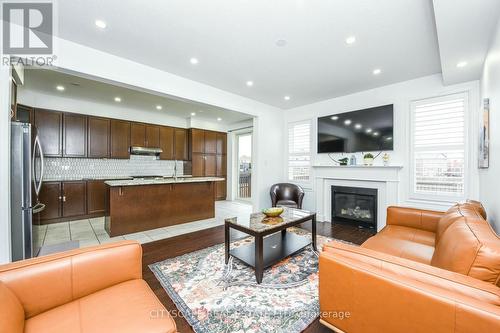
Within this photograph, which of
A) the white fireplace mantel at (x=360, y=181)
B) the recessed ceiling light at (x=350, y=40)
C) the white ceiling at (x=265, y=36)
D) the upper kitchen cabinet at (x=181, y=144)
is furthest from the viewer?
the upper kitchen cabinet at (x=181, y=144)

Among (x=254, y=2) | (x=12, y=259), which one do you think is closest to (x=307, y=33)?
(x=254, y=2)

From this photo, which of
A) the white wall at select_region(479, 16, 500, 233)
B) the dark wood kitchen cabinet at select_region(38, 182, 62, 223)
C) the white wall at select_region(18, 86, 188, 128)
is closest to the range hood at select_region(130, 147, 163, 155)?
the white wall at select_region(18, 86, 188, 128)

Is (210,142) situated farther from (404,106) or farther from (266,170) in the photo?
(404,106)

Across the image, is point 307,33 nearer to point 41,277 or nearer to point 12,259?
point 41,277

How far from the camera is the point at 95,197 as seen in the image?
190 inches

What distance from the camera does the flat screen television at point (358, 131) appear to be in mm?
3721

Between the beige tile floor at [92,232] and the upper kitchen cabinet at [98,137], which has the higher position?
the upper kitchen cabinet at [98,137]

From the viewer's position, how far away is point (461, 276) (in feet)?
3.30

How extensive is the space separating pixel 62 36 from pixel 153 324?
3.13 metres

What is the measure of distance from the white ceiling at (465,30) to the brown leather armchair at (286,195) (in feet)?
9.90

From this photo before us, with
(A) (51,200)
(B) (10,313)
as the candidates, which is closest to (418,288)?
(B) (10,313)

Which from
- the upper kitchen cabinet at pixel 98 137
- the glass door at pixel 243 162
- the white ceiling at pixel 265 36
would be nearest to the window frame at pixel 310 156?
the white ceiling at pixel 265 36

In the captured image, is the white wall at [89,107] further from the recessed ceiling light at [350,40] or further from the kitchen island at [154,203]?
the recessed ceiling light at [350,40]

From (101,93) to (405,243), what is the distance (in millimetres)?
5781
